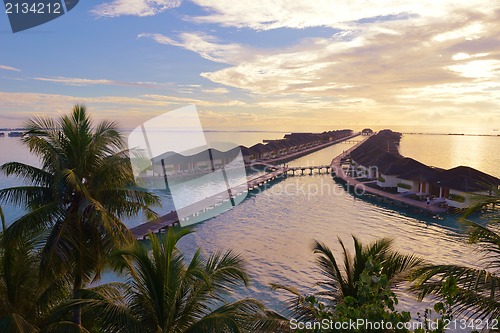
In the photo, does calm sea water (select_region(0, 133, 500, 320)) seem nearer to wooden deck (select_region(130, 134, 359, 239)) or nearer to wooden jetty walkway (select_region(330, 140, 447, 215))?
wooden jetty walkway (select_region(330, 140, 447, 215))

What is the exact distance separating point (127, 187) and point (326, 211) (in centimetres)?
2035

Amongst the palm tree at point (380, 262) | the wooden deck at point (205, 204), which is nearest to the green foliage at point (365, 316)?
the palm tree at point (380, 262)

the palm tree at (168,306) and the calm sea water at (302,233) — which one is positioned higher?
the palm tree at (168,306)

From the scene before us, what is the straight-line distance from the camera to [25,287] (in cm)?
617

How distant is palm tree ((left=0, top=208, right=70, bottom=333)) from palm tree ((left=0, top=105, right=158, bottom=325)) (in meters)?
0.44

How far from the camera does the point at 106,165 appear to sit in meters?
6.04

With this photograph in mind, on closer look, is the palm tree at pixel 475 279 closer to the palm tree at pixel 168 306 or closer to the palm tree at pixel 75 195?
the palm tree at pixel 168 306

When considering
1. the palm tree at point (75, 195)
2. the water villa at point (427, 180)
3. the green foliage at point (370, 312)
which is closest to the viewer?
the green foliage at point (370, 312)

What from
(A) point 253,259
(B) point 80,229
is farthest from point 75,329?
(A) point 253,259

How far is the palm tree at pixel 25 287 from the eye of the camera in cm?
593

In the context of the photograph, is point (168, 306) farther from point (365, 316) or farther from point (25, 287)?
point (25, 287)

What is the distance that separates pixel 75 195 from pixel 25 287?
1985 mm

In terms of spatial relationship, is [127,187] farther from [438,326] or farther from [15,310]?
[438,326]

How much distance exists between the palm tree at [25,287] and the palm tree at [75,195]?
441 mm
